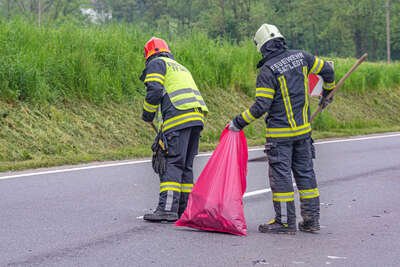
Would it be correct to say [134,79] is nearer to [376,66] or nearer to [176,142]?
[176,142]

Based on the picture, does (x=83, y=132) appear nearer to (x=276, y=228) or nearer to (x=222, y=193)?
(x=222, y=193)

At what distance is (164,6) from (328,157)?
192 feet

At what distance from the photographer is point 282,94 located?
7566 mm

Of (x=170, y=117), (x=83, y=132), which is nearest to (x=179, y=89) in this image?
(x=170, y=117)

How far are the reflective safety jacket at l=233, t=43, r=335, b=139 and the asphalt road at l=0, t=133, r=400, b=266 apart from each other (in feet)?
3.18

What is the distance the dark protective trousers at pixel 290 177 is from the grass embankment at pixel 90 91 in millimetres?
5500

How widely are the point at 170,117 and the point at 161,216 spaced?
95 centimetres

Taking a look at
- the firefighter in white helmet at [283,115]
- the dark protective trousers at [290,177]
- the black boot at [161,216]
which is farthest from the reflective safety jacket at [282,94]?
the black boot at [161,216]

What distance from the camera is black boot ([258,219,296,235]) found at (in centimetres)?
763

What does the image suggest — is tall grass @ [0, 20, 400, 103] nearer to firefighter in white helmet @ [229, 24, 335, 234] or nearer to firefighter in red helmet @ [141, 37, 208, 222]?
firefighter in red helmet @ [141, 37, 208, 222]

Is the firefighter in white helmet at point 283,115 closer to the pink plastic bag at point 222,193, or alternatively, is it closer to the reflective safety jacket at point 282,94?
the reflective safety jacket at point 282,94

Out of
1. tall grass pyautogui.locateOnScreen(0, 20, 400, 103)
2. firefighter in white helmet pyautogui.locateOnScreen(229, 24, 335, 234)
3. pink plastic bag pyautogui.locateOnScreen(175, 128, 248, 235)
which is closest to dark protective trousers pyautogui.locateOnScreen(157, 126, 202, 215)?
pink plastic bag pyautogui.locateOnScreen(175, 128, 248, 235)

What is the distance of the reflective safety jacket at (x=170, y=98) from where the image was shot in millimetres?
8109

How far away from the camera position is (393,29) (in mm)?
75188
